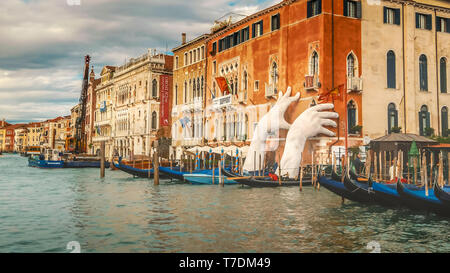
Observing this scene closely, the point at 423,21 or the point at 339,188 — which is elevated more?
the point at 423,21

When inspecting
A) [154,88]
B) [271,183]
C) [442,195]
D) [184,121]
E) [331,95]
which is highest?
[154,88]

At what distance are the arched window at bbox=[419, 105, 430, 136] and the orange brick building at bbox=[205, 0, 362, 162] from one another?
11.7 feet

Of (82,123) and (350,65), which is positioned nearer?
Result: (350,65)

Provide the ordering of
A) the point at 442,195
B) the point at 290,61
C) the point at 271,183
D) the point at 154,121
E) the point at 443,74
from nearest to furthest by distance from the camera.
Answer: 1. the point at 442,195
2. the point at 271,183
3. the point at 290,61
4. the point at 443,74
5. the point at 154,121

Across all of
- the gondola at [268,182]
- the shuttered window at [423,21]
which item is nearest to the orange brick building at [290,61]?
the gondola at [268,182]

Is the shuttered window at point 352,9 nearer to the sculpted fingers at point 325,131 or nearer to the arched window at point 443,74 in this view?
the arched window at point 443,74

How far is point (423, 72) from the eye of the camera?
23766 millimetres

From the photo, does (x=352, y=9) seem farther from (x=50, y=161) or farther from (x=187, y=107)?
(x=50, y=161)

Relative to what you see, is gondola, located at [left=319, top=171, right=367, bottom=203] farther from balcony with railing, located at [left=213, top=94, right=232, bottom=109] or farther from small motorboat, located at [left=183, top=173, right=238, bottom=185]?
balcony with railing, located at [left=213, top=94, right=232, bottom=109]

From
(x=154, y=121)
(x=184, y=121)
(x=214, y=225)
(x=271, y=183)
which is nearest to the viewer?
(x=214, y=225)

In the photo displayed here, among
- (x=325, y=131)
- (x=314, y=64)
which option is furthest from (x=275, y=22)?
(x=325, y=131)

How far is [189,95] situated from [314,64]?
1507cm

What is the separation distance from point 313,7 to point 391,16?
12.9ft
